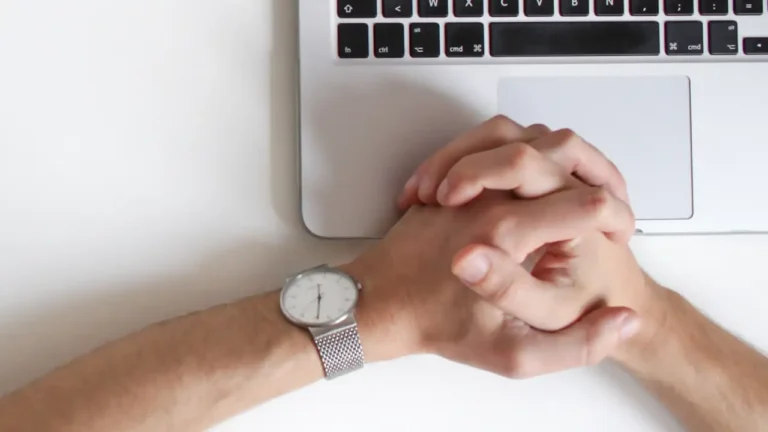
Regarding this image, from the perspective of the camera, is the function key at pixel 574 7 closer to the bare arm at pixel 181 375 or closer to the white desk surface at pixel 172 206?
the white desk surface at pixel 172 206

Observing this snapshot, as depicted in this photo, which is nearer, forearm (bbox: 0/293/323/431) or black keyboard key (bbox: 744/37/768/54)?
forearm (bbox: 0/293/323/431)

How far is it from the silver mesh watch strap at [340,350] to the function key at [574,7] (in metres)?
0.33

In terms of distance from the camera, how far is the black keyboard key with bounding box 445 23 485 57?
614mm

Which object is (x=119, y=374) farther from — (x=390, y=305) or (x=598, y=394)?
(x=598, y=394)

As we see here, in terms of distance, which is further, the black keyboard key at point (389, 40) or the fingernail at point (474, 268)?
the black keyboard key at point (389, 40)

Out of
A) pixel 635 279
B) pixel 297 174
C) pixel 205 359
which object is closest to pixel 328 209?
pixel 297 174

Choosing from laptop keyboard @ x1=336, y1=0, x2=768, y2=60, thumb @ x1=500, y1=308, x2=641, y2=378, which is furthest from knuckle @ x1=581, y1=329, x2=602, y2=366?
laptop keyboard @ x1=336, y1=0, x2=768, y2=60

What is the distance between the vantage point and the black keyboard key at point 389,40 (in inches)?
24.0

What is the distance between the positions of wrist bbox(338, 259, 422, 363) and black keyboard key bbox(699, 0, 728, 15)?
14.3 inches

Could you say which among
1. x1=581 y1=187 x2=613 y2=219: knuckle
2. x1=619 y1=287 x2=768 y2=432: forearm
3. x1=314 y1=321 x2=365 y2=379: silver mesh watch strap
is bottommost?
x1=619 y1=287 x2=768 y2=432: forearm

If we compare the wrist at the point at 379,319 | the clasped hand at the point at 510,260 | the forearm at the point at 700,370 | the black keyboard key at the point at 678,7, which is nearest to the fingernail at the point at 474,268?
the clasped hand at the point at 510,260

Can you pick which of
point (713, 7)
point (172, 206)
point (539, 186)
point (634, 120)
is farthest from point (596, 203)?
point (172, 206)

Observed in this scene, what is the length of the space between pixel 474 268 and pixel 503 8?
258 millimetres

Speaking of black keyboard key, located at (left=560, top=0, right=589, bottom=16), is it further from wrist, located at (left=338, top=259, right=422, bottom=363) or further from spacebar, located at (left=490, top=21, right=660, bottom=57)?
wrist, located at (left=338, top=259, right=422, bottom=363)
